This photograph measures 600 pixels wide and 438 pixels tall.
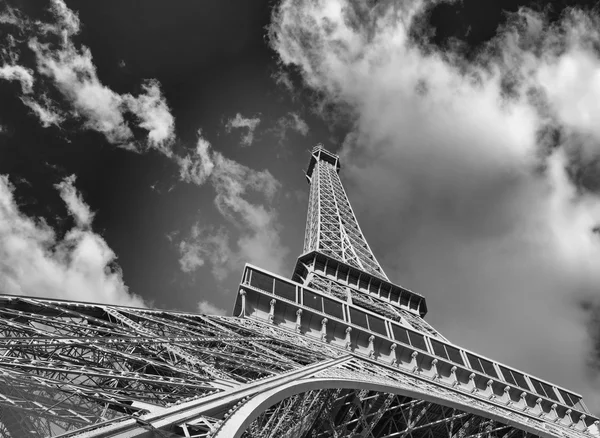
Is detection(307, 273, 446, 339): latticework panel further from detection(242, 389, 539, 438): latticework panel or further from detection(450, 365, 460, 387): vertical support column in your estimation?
detection(242, 389, 539, 438): latticework panel

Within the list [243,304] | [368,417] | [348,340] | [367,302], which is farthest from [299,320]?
[367,302]

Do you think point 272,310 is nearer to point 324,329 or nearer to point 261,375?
point 324,329

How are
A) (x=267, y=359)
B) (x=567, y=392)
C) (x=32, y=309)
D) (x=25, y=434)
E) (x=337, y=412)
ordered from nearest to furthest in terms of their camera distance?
(x=25, y=434) < (x=32, y=309) < (x=267, y=359) < (x=337, y=412) < (x=567, y=392)

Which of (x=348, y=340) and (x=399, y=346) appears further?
(x=399, y=346)

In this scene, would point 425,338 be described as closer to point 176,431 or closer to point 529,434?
point 529,434

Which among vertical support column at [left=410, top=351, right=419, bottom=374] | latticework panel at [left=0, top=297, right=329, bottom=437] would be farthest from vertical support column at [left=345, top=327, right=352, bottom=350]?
latticework panel at [left=0, top=297, right=329, bottom=437]

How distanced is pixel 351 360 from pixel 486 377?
Result: 13.5 m

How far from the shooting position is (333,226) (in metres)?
64.0

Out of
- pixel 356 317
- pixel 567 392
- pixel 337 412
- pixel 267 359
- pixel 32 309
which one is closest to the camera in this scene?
pixel 32 309

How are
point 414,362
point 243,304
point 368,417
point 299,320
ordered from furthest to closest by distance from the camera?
point 414,362, point 299,320, point 243,304, point 368,417

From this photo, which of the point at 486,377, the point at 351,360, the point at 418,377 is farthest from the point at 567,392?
the point at 351,360

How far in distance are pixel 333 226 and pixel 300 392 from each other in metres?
52.3

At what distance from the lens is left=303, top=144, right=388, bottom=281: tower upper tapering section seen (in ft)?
179

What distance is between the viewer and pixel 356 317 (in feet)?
96.9
